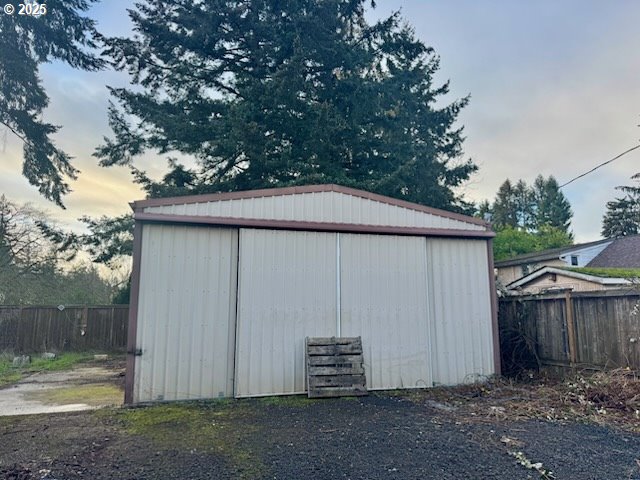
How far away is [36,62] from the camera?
1047 centimetres

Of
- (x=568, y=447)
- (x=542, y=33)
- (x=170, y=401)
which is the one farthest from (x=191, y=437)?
(x=542, y=33)

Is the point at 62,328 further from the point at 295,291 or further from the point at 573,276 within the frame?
the point at 573,276

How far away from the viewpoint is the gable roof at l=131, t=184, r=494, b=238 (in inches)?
228

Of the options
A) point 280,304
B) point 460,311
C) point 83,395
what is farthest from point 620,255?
point 83,395

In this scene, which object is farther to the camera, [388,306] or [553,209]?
[553,209]

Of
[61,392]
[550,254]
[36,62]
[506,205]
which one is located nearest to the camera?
[61,392]

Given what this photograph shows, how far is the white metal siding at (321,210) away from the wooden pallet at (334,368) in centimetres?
191

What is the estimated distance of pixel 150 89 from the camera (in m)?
13.3

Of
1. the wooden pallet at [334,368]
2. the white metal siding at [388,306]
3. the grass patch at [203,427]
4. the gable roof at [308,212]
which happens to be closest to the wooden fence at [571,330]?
the gable roof at [308,212]

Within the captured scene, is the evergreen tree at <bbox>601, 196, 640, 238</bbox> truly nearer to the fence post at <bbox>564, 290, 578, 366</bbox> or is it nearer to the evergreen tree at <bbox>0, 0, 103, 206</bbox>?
the fence post at <bbox>564, 290, 578, 366</bbox>

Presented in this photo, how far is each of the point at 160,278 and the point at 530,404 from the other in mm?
5164

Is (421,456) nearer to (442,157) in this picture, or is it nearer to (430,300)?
(430,300)

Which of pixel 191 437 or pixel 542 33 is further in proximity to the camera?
pixel 542 33

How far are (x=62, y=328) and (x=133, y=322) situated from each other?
345 inches
